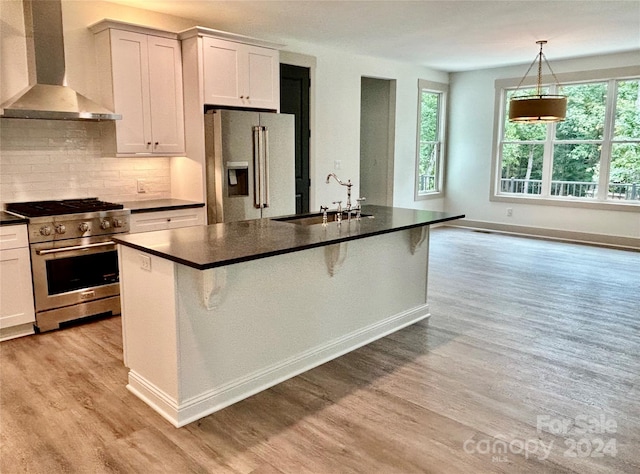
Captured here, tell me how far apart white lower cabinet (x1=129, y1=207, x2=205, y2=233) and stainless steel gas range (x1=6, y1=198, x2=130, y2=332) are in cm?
13

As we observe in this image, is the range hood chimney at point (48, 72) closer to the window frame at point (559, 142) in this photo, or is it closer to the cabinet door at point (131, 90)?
the cabinet door at point (131, 90)

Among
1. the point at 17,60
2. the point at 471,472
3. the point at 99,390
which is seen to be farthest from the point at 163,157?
the point at 471,472

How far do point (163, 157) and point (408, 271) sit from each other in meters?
2.57

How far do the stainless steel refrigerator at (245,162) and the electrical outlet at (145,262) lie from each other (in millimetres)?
1937

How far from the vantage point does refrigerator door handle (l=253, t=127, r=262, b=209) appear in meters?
4.58

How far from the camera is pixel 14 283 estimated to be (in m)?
3.57

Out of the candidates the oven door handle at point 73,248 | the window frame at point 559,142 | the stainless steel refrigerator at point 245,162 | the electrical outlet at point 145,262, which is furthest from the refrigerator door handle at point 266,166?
the window frame at point 559,142

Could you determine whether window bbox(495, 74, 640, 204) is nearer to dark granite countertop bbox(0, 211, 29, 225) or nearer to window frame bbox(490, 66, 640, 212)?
window frame bbox(490, 66, 640, 212)

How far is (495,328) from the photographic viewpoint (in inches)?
151

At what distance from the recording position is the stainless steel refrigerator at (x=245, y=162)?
14.5 feet

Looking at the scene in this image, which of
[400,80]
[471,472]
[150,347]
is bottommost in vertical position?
[471,472]

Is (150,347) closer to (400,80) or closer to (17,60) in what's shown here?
(17,60)

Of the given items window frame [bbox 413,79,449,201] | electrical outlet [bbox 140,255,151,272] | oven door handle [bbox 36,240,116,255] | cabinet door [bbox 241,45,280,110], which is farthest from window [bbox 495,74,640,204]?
electrical outlet [bbox 140,255,151,272]

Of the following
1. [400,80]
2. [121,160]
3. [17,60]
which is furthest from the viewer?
[400,80]
